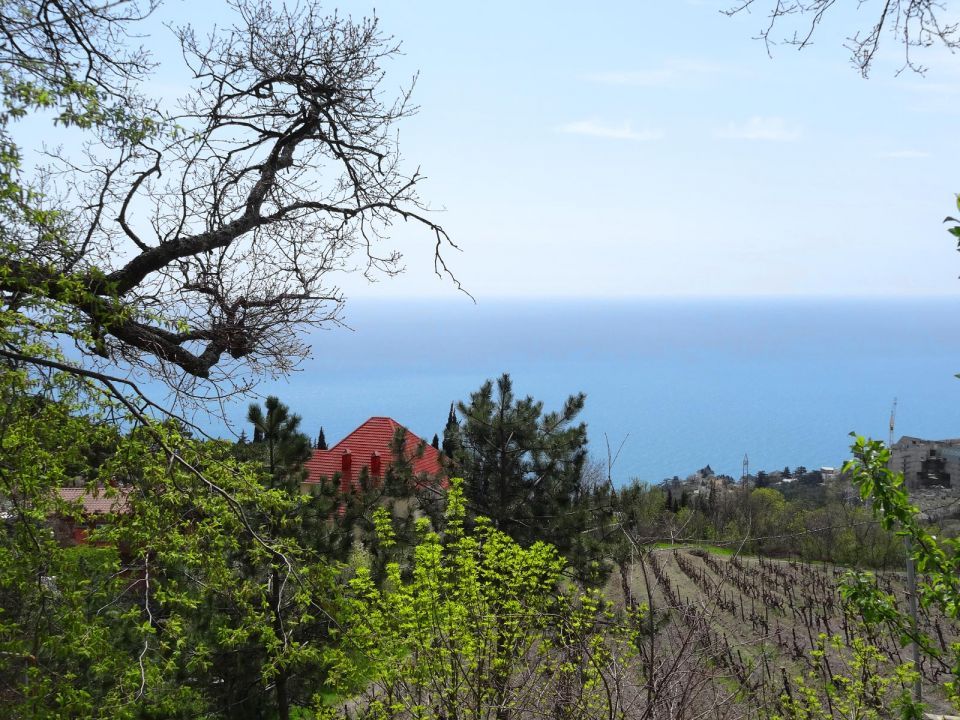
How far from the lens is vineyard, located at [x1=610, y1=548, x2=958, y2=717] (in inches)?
338

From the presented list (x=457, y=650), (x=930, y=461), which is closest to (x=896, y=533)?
(x=457, y=650)

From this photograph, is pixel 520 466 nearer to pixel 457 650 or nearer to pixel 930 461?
pixel 457 650

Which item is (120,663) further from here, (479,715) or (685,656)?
(685,656)

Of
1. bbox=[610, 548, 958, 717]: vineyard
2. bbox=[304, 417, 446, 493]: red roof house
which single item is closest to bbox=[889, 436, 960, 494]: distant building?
bbox=[610, 548, 958, 717]: vineyard

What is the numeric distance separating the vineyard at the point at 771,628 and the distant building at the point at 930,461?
29.1 feet

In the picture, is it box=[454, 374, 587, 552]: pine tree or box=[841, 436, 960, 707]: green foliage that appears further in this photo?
box=[454, 374, 587, 552]: pine tree

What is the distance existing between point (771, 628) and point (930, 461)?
64.9 feet

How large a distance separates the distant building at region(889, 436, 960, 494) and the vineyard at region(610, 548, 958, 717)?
8.87 meters

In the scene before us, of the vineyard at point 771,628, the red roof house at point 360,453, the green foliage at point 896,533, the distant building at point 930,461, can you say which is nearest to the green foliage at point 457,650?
the vineyard at point 771,628

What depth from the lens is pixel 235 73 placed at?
6.79 metres

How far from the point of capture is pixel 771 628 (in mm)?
15844

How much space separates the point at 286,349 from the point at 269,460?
125 inches

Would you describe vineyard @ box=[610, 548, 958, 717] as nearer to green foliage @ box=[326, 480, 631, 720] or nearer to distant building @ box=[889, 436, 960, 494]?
green foliage @ box=[326, 480, 631, 720]

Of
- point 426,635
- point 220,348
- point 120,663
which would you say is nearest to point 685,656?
point 426,635
